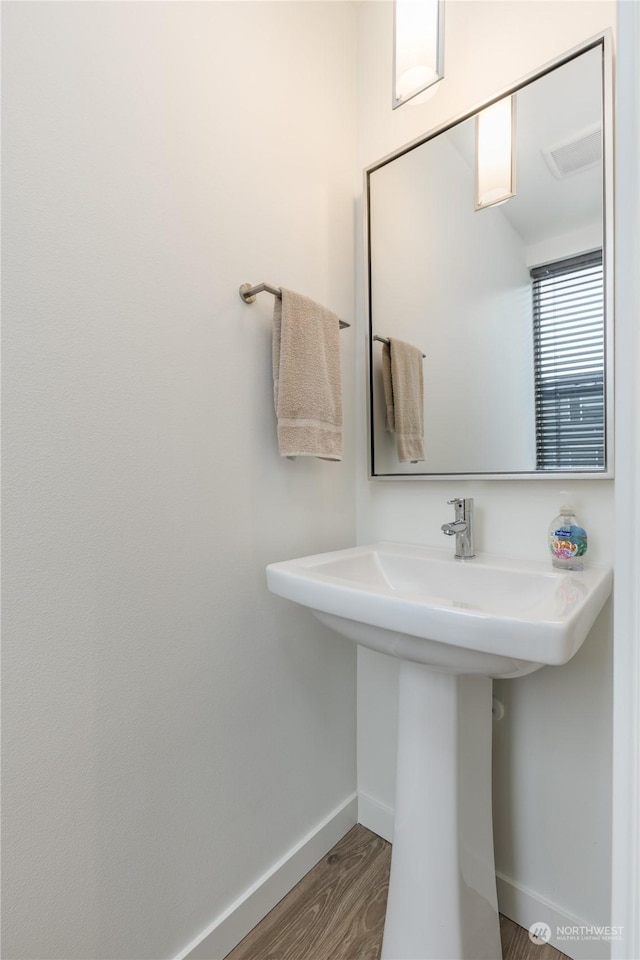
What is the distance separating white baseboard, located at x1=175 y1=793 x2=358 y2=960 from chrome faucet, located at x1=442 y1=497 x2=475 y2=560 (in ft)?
2.82

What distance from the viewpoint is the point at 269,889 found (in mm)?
1085

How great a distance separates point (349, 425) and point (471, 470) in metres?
0.40

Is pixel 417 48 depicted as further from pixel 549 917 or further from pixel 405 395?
pixel 549 917

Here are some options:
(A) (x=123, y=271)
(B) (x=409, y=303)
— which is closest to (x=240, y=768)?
(A) (x=123, y=271)

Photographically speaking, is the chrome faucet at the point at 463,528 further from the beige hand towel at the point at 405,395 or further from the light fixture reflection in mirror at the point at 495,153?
the light fixture reflection in mirror at the point at 495,153

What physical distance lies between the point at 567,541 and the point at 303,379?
2.26 ft

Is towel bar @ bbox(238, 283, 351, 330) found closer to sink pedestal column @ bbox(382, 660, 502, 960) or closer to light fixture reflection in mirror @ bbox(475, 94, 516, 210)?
light fixture reflection in mirror @ bbox(475, 94, 516, 210)

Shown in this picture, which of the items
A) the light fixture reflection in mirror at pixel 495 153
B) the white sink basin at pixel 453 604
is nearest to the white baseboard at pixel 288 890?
the white sink basin at pixel 453 604

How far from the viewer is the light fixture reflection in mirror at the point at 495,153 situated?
1081 mm

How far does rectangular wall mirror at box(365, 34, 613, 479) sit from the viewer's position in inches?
38.3

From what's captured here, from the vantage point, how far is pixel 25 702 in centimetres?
70

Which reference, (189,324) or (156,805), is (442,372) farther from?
(156,805)

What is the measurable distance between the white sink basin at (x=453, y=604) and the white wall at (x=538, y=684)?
0.39 ft

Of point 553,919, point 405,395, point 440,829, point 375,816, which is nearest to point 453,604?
point 440,829
